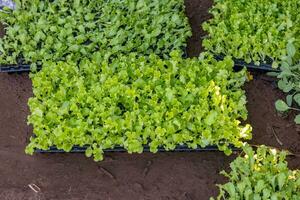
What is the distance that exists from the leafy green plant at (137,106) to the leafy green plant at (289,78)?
11.7 inches

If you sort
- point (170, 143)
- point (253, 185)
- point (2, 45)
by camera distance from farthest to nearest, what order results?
point (2, 45) → point (170, 143) → point (253, 185)

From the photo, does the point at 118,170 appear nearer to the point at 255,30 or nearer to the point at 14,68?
the point at 14,68

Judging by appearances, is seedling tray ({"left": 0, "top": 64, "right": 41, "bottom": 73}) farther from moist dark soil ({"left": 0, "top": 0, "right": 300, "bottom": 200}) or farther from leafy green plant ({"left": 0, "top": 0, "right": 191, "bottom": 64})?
moist dark soil ({"left": 0, "top": 0, "right": 300, "bottom": 200})

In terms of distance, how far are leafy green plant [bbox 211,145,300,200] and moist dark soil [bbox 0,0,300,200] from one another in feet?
1.15

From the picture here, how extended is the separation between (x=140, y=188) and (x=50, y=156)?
0.69m

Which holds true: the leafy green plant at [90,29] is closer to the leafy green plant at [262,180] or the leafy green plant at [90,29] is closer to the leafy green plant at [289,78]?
the leafy green plant at [289,78]

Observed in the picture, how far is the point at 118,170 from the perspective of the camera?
4023mm

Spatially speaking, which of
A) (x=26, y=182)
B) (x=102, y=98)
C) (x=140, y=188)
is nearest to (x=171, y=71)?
(x=102, y=98)

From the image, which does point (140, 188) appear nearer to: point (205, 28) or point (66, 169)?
point (66, 169)

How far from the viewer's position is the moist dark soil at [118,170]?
155 inches

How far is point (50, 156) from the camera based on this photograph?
4.10 metres

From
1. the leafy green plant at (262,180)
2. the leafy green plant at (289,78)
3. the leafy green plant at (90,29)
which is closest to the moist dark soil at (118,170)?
the leafy green plant at (289,78)

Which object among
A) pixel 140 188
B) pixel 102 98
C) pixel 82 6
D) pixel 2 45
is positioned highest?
pixel 82 6

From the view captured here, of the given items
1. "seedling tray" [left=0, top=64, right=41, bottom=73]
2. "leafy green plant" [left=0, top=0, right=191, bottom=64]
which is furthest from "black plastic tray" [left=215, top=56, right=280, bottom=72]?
"seedling tray" [left=0, top=64, right=41, bottom=73]
